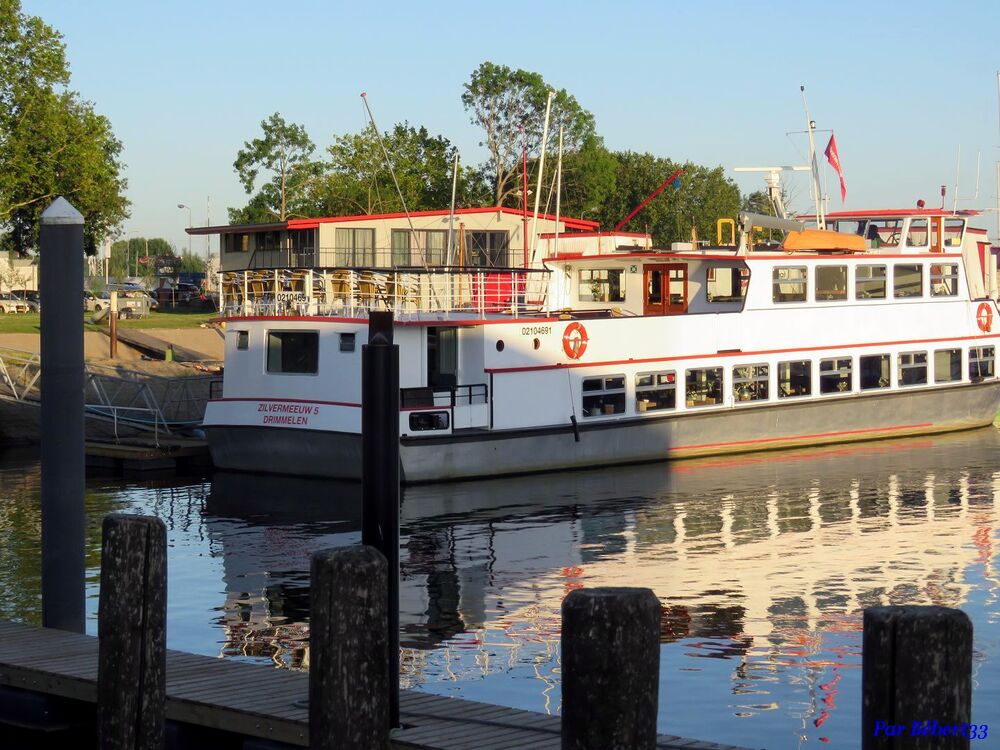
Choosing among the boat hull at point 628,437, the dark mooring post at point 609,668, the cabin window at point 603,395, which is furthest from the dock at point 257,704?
the cabin window at point 603,395

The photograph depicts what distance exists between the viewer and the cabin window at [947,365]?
34625 millimetres

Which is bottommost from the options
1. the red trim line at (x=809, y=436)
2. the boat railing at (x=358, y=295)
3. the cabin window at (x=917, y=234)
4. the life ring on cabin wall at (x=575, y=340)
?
the red trim line at (x=809, y=436)

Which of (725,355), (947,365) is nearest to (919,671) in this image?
(725,355)

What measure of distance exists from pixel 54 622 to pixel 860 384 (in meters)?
25.7

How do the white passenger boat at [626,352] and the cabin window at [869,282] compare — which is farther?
the cabin window at [869,282]

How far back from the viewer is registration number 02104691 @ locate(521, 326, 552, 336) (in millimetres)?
27891

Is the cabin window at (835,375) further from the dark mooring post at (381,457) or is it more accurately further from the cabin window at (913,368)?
the dark mooring post at (381,457)

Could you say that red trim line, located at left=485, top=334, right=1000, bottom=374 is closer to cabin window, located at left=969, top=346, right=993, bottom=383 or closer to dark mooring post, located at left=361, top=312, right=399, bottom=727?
cabin window, located at left=969, top=346, right=993, bottom=383

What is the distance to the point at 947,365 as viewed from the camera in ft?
114

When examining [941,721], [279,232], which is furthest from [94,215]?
[941,721]

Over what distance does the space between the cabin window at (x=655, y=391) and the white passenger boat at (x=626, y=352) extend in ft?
0.19

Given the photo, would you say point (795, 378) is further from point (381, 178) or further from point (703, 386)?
point (381, 178)

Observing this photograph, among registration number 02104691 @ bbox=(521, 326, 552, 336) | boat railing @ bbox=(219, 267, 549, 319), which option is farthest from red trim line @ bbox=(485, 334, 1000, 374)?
boat railing @ bbox=(219, 267, 549, 319)

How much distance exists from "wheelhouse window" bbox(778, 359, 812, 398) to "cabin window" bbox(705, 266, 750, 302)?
6.87 ft
